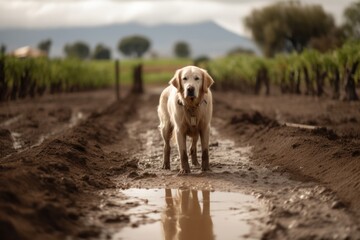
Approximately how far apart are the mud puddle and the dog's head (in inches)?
65.3

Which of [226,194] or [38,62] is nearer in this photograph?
[226,194]

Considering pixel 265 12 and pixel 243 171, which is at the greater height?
pixel 265 12

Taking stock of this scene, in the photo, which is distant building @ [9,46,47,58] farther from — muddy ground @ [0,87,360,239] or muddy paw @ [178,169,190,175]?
muddy paw @ [178,169,190,175]

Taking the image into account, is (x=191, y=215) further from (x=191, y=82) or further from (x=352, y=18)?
(x=352, y=18)

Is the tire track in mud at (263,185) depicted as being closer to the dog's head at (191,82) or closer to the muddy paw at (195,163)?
the muddy paw at (195,163)

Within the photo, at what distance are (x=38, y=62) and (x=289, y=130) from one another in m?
20.0

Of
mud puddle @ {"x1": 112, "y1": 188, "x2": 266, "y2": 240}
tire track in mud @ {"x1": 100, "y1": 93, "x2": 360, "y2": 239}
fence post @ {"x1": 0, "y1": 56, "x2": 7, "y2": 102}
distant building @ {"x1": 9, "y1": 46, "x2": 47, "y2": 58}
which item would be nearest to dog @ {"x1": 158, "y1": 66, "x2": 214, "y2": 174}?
tire track in mud @ {"x1": 100, "y1": 93, "x2": 360, "y2": 239}

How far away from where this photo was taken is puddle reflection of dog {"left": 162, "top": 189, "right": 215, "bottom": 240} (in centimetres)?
586

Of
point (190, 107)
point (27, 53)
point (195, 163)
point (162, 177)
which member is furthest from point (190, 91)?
point (27, 53)

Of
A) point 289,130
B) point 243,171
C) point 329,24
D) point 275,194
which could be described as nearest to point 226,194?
point 275,194

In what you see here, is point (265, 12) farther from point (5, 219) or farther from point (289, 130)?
point (5, 219)

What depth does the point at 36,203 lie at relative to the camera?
593 cm

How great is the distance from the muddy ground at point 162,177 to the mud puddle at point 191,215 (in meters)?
0.12

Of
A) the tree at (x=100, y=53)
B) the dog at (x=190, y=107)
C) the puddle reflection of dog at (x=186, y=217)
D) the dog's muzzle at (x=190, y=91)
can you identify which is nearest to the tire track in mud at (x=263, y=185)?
the dog at (x=190, y=107)
